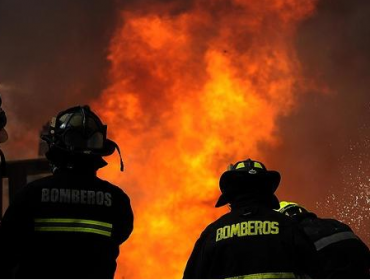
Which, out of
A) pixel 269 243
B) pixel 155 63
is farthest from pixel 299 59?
pixel 269 243

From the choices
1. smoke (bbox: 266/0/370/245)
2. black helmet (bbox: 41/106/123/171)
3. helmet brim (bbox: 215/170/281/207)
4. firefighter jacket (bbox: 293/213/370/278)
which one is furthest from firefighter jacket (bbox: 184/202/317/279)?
smoke (bbox: 266/0/370/245)

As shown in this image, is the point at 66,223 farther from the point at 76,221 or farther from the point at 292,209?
the point at 292,209

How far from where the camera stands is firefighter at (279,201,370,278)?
4.93 m

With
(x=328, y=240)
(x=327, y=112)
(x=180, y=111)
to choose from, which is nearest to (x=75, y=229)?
(x=328, y=240)

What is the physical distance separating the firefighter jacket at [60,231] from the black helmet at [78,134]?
0.25m

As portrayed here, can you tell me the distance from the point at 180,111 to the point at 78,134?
1426cm

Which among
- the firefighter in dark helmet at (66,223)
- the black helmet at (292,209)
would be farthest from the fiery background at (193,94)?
the firefighter in dark helmet at (66,223)

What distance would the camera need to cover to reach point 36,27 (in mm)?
18109

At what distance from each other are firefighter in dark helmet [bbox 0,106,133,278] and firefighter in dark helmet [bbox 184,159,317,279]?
2.20ft

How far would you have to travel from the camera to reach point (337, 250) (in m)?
4.99

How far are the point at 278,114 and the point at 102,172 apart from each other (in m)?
6.64

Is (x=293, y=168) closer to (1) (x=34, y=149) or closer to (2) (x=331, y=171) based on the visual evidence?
(2) (x=331, y=171)

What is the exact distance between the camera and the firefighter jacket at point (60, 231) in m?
3.21

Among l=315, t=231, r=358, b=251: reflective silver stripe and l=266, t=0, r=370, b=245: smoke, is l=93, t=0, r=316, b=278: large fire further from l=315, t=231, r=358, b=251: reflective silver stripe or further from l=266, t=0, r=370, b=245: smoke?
l=315, t=231, r=358, b=251: reflective silver stripe
